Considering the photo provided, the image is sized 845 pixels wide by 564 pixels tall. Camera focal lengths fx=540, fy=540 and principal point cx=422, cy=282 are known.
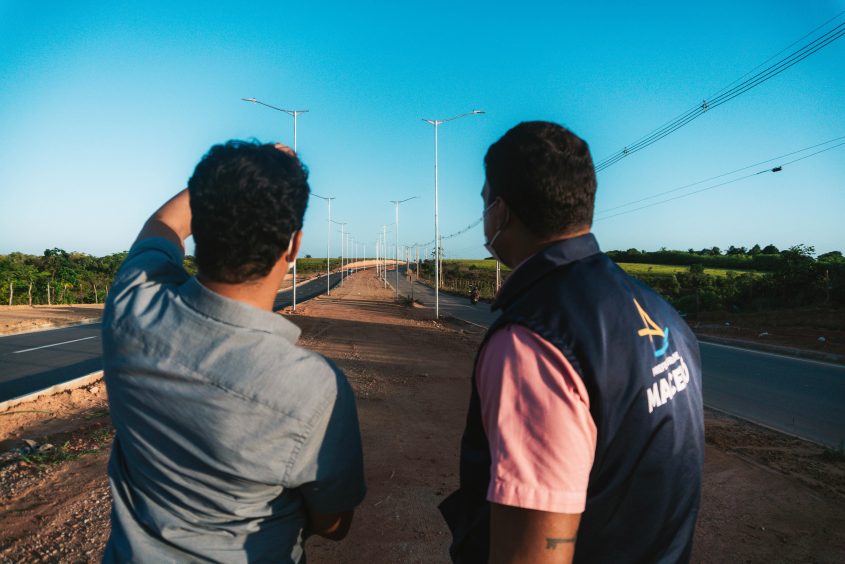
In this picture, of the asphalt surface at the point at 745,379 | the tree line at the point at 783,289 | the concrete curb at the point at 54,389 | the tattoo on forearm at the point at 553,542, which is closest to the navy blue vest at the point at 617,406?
the tattoo on forearm at the point at 553,542

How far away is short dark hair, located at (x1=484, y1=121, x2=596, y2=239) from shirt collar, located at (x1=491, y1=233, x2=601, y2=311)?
0.06m

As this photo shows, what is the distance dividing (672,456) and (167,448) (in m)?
1.18

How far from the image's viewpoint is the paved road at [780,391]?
761cm

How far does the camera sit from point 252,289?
1.35 meters

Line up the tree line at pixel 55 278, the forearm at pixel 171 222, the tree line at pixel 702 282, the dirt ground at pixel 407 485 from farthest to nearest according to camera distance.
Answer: the tree line at pixel 55 278 < the tree line at pixel 702 282 < the dirt ground at pixel 407 485 < the forearm at pixel 171 222

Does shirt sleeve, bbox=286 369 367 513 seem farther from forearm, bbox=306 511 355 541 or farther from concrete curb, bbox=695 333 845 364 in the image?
concrete curb, bbox=695 333 845 364

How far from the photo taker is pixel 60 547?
3.49 metres

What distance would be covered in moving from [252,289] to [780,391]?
11.1 meters

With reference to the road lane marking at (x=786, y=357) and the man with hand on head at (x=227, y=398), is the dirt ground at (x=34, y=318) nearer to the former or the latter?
the man with hand on head at (x=227, y=398)

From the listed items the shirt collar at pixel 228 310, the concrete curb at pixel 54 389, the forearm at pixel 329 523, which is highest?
the shirt collar at pixel 228 310

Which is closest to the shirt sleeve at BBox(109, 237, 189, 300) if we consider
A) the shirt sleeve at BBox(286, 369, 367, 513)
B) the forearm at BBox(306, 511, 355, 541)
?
the shirt sleeve at BBox(286, 369, 367, 513)

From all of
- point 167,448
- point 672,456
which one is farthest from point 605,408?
point 167,448

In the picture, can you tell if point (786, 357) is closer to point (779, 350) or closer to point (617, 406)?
point (779, 350)

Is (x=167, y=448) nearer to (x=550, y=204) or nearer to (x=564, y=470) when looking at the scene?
(x=564, y=470)
